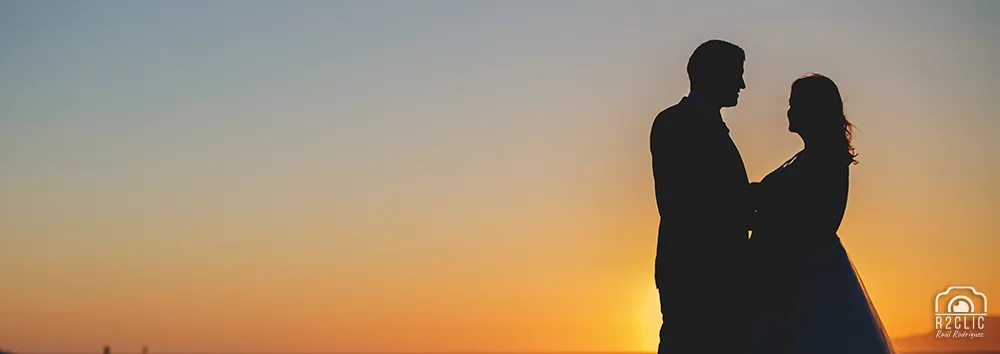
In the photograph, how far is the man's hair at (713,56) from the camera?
6898 mm

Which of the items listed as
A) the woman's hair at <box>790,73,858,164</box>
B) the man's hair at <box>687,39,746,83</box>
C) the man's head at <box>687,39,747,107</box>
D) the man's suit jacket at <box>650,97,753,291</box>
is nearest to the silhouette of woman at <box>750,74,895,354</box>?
the woman's hair at <box>790,73,858,164</box>

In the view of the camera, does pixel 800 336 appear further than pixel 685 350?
Yes

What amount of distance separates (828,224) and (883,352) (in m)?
0.93

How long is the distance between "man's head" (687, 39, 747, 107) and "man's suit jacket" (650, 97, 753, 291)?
125 millimetres

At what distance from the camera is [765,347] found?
7.05 metres

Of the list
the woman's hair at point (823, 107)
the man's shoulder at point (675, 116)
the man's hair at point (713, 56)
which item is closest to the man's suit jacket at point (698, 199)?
the man's shoulder at point (675, 116)

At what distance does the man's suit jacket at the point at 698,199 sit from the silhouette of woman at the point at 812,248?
464mm

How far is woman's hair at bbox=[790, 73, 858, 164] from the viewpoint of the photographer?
24.5 ft

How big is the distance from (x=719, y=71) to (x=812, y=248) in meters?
1.48

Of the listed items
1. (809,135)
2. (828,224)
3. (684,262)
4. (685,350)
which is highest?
(809,135)

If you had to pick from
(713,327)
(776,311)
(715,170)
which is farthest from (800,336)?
(715,170)

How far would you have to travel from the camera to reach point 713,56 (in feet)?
22.7

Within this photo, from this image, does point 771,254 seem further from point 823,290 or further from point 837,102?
point 837,102

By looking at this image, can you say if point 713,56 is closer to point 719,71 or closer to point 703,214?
point 719,71
